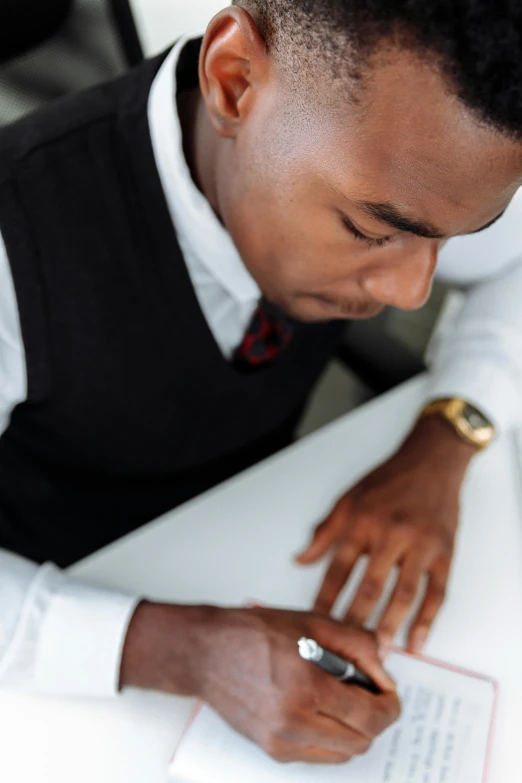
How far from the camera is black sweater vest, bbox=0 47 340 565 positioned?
667mm

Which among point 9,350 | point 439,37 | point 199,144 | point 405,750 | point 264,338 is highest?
point 439,37

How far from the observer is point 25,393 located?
0.71 metres

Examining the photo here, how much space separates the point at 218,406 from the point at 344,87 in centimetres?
44

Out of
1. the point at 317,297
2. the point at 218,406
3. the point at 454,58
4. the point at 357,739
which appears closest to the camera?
the point at 454,58

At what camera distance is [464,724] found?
608 millimetres

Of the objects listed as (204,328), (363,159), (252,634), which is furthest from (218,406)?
(363,159)

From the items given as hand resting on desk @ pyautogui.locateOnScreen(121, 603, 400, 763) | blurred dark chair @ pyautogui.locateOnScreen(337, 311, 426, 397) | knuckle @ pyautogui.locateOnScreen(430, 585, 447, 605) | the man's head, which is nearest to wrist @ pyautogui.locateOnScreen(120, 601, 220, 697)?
hand resting on desk @ pyautogui.locateOnScreen(121, 603, 400, 763)

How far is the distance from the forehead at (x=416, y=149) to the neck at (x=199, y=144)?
0.62ft

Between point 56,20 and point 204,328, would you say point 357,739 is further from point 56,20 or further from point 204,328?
point 56,20

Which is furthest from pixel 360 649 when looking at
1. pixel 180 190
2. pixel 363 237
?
pixel 180 190

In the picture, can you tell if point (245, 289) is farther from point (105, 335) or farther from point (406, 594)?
point (406, 594)

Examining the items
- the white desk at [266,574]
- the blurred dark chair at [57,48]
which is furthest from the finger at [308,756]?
the blurred dark chair at [57,48]

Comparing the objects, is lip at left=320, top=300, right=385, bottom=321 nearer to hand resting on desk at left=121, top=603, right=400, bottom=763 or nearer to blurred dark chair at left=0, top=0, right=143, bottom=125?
hand resting on desk at left=121, top=603, right=400, bottom=763

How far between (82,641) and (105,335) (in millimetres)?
288
